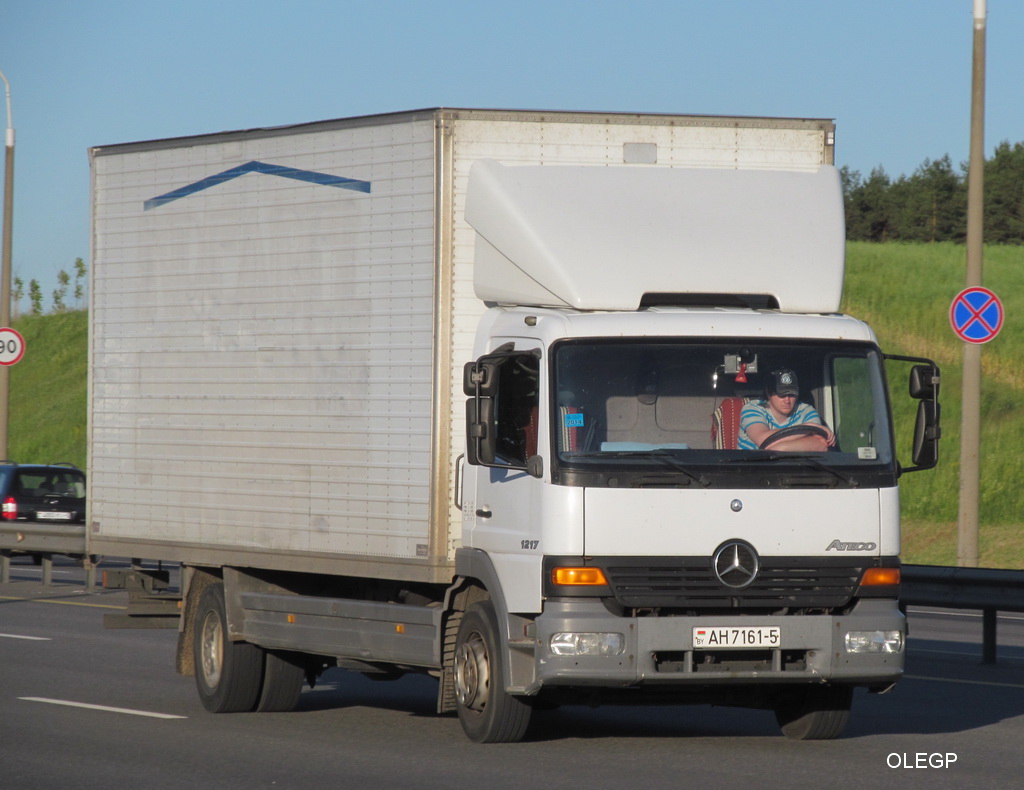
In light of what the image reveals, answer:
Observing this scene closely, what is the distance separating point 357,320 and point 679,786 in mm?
3724

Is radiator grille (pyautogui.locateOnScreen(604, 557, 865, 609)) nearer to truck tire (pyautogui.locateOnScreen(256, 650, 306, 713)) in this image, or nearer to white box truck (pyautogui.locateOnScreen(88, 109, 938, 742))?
white box truck (pyautogui.locateOnScreen(88, 109, 938, 742))

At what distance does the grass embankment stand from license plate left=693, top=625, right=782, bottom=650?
1914cm

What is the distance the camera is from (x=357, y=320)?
10.8m

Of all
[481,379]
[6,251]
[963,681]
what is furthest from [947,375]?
[481,379]

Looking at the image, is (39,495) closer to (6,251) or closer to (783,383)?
(6,251)

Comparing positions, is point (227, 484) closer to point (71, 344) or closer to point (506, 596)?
point (506, 596)

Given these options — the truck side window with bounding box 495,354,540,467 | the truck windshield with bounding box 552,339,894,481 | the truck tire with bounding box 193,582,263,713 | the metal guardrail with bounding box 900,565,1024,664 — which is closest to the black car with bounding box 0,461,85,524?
the metal guardrail with bounding box 900,565,1024,664

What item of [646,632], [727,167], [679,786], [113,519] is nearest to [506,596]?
[646,632]

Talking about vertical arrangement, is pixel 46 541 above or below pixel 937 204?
below

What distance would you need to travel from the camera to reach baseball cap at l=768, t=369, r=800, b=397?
30.9 feet

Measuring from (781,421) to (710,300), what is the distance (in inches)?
33.8

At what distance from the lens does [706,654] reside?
29.8 feet

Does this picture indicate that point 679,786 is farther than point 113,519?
No

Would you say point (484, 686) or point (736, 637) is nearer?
point (736, 637)
